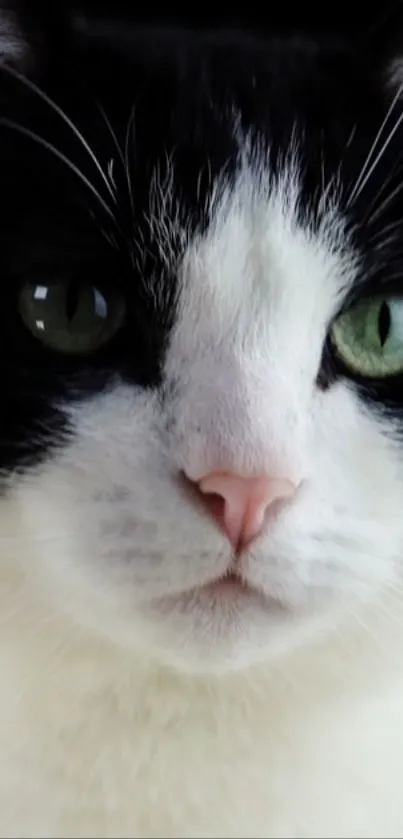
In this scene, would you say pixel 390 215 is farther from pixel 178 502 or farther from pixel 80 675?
pixel 80 675

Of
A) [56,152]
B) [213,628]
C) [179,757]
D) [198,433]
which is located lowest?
[179,757]

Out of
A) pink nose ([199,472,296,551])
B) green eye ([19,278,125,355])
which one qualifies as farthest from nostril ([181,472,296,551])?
green eye ([19,278,125,355])

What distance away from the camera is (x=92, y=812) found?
0.67m

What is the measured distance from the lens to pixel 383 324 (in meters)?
0.66

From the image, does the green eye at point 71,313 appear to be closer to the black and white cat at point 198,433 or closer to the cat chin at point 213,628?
the black and white cat at point 198,433

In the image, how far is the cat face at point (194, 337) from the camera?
22.5 inches

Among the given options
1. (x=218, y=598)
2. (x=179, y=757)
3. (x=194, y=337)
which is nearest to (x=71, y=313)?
(x=194, y=337)

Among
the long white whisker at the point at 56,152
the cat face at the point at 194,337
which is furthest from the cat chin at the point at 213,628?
the long white whisker at the point at 56,152

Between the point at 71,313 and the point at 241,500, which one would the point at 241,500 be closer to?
the point at 241,500

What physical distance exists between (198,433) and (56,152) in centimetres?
21

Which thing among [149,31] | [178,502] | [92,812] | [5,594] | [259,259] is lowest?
[92,812]

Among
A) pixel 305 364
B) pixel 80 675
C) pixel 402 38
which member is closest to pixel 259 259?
pixel 305 364

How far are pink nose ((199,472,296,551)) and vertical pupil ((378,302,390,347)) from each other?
0.48 ft

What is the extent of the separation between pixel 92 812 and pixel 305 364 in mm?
332
